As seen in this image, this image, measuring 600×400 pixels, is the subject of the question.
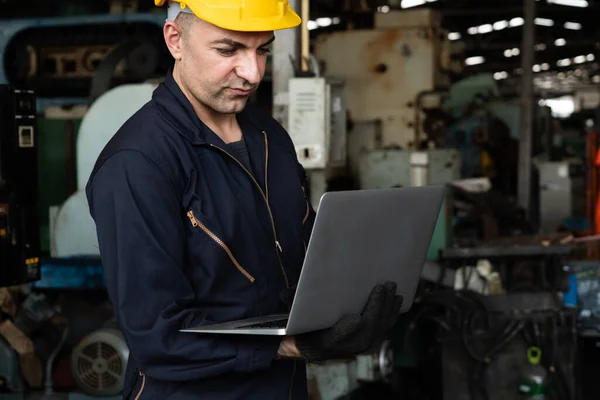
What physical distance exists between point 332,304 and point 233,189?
22 cm

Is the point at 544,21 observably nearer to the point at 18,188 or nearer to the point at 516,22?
the point at 516,22

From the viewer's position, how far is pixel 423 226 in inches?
52.2

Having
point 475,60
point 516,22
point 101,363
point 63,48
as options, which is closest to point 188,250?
point 101,363

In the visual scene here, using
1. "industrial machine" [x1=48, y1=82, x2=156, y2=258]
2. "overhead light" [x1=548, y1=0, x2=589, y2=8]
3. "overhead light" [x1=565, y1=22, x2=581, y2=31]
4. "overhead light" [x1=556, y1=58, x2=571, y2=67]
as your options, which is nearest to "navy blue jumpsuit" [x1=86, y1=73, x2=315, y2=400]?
"industrial machine" [x1=48, y1=82, x2=156, y2=258]

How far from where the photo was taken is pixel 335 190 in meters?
2.71

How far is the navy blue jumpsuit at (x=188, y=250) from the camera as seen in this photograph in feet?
3.66

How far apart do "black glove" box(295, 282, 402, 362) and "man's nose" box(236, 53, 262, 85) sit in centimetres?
34

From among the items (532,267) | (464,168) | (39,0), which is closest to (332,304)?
(532,267)

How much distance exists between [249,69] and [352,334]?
391 mm

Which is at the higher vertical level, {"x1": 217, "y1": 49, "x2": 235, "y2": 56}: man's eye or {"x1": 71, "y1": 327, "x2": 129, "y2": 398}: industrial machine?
{"x1": 217, "y1": 49, "x2": 235, "y2": 56}: man's eye

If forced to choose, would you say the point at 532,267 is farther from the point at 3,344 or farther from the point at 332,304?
the point at 332,304

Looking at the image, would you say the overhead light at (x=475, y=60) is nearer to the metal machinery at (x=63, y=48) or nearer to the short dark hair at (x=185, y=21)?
the metal machinery at (x=63, y=48)

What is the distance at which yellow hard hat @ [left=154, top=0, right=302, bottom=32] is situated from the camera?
1.15 m

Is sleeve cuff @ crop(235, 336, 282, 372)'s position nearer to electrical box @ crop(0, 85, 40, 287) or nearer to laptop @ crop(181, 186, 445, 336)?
laptop @ crop(181, 186, 445, 336)
